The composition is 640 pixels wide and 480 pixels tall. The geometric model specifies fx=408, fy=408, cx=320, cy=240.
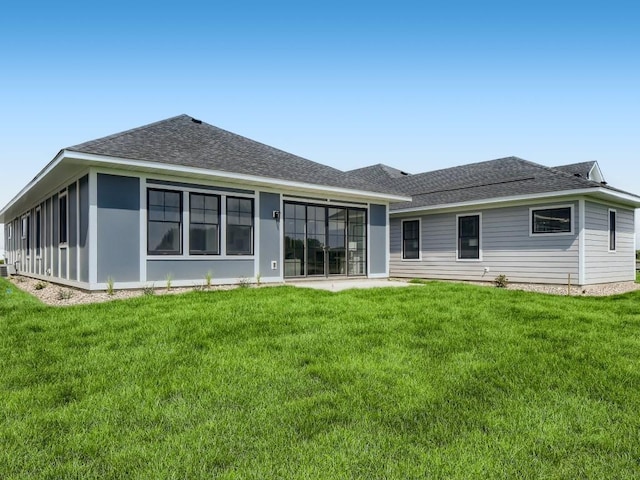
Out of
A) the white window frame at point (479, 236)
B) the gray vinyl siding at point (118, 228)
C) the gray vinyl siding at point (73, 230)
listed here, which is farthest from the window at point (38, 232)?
the white window frame at point (479, 236)

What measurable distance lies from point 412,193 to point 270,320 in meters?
12.7


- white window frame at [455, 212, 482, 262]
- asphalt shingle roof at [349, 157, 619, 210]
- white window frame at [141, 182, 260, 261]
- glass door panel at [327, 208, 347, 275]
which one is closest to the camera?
white window frame at [141, 182, 260, 261]

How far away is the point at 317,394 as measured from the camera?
339 cm

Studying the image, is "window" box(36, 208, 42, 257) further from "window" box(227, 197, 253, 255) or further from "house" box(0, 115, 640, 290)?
"window" box(227, 197, 253, 255)

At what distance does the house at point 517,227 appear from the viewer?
38.9 ft

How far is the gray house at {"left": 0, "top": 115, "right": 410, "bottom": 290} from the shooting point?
852 cm

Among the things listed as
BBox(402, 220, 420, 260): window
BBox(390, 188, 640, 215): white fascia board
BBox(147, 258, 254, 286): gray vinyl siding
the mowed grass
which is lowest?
the mowed grass

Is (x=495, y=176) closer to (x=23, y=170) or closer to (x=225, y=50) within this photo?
(x=225, y=50)

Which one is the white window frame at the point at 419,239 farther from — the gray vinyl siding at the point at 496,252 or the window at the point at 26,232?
the window at the point at 26,232

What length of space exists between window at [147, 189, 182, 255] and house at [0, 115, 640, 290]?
0.03m

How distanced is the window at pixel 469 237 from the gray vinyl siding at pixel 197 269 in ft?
25.4

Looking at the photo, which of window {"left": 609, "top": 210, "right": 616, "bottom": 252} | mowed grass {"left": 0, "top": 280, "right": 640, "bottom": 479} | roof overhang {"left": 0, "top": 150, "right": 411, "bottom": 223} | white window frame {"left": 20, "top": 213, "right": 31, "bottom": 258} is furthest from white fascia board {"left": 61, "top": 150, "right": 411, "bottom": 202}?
white window frame {"left": 20, "top": 213, "right": 31, "bottom": 258}

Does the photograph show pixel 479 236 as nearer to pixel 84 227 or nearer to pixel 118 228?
pixel 118 228

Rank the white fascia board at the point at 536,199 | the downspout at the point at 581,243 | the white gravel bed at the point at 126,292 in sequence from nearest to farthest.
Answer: the white gravel bed at the point at 126,292 < the white fascia board at the point at 536,199 < the downspout at the point at 581,243
